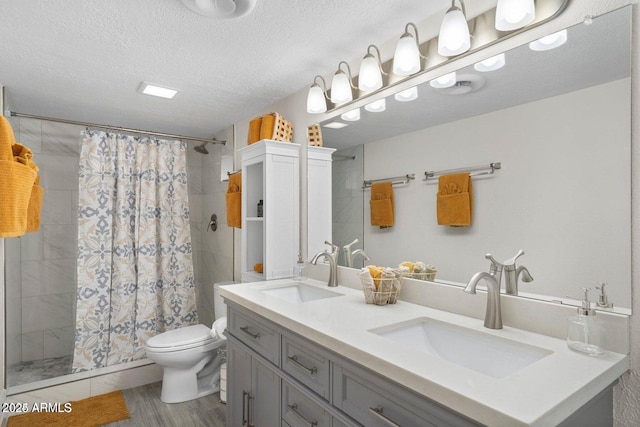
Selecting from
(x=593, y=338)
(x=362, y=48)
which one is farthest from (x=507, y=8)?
(x=593, y=338)

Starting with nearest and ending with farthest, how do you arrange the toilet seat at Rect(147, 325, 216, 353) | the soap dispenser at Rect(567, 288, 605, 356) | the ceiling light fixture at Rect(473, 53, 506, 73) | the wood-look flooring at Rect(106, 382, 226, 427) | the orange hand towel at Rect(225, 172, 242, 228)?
the soap dispenser at Rect(567, 288, 605, 356), the ceiling light fixture at Rect(473, 53, 506, 73), the wood-look flooring at Rect(106, 382, 226, 427), the toilet seat at Rect(147, 325, 216, 353), the orange hand towel at Rect(225, 172, 242, 228)

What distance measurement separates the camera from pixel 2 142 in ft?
5.13

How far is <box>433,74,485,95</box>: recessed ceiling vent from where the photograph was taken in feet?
4.62

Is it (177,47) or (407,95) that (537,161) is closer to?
(407,95)

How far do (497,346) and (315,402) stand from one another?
62 centimetres

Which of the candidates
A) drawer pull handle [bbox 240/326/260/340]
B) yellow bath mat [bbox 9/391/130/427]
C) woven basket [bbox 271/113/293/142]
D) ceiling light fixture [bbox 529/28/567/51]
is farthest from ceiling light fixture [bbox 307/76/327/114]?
yellow bath mat [bbox 9/391/130/427]

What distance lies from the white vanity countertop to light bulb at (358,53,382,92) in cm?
111

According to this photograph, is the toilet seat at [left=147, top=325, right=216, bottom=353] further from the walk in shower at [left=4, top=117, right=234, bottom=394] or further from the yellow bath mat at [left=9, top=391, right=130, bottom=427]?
the walk in shower at [left=4, top=117, right=234, bottom=394]

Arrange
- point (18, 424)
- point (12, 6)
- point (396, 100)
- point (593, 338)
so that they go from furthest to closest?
1. point (18, 424)
2. point (396, 100)
3. point (12, 6)
4. point (593, 338)

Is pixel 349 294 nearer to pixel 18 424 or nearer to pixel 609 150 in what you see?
pixel 609 150

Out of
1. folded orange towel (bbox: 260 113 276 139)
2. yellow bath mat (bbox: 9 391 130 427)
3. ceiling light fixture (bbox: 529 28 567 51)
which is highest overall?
folded orange towel (bbox: 260 113 276 139)

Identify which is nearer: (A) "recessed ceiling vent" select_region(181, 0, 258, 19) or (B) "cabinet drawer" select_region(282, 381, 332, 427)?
(B) "cabinet drawer" select_region(282, 381, 332, 427)

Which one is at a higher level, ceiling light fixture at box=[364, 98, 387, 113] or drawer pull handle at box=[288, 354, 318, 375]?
ceiling light fixture at box=[364, 98, 387, 113]

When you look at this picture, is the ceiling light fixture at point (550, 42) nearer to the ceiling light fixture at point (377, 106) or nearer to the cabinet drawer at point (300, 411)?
the ceiling light fixture at point (377, 106)
